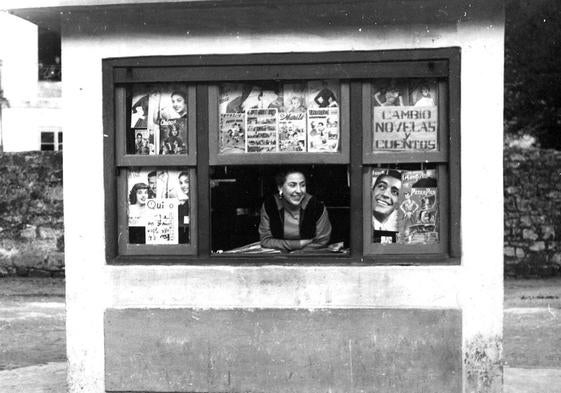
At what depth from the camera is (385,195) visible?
7.91m

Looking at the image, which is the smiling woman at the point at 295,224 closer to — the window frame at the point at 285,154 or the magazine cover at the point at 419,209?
the window frame at the point at 285,154

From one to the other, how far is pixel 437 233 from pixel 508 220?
491 inches

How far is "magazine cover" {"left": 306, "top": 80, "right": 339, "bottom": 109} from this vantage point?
7.87m

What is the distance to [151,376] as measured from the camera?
7.89 metres

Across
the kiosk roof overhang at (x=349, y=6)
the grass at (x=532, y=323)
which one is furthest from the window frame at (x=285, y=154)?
the grass at (x=532, y=323)

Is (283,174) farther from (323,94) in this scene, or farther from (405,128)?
(405,128)

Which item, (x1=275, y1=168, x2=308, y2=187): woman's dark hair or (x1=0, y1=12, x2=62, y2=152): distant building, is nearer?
(x1=275, y1=168, x2=308, y2=187): woman's dark hair

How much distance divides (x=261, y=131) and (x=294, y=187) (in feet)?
1.50

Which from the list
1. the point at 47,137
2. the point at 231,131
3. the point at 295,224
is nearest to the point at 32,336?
the point at 295,224

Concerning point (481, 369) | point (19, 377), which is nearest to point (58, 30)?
point (19, 377)

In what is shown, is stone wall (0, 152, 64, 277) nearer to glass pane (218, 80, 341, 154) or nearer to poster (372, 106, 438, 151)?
glass pane (218, 80, 341, 154)

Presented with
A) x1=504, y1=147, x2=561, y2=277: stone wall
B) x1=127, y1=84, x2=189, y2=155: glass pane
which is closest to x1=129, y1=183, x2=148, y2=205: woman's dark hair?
x1=127, y1=84, x2=189, y2=155: glass pane

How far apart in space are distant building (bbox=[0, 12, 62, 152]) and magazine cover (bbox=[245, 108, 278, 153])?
75.7 ft

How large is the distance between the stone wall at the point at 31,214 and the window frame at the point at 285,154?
492 inches
